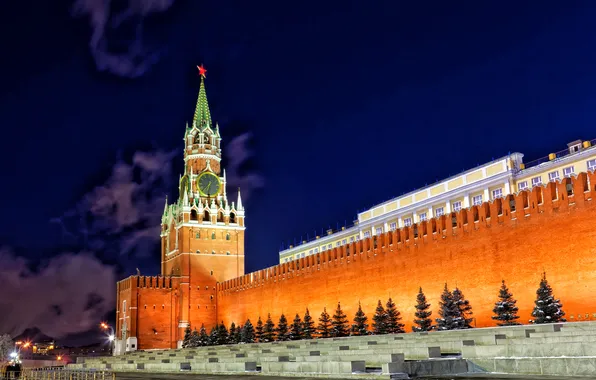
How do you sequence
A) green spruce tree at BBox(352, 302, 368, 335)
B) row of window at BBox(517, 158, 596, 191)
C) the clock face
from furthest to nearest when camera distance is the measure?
1. the clock face
2. row of window at BBox(517, 158, 596, 191)
3. green spruce tree at BBox(352, 302, 368, 335)

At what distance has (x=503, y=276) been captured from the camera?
20.0 m

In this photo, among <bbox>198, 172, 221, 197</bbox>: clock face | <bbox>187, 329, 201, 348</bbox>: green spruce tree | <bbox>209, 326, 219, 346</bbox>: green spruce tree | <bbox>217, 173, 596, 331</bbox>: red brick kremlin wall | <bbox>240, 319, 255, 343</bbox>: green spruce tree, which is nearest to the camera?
<bbox>217, 173, 596, 331</bbox>: red brick kremlin wall

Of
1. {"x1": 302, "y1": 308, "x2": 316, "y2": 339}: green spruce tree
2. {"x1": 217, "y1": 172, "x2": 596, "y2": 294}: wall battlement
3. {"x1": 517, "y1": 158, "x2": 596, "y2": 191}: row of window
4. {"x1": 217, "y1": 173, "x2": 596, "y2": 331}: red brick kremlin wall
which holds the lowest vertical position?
{"x1": 302, "y1": 308, "x2": 316, "y2": 339}: green spruce tree

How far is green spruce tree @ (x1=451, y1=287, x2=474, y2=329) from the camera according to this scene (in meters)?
19.6

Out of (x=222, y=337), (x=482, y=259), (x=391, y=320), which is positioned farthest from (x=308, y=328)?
(x=482, y=259)

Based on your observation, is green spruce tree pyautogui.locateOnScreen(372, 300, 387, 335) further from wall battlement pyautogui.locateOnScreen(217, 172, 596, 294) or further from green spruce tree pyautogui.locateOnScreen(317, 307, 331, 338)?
green spruce tree pyautogui.locateOnScreen(317, 307, 331, 338)

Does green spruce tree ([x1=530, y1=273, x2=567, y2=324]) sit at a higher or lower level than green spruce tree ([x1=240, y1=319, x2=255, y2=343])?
higher

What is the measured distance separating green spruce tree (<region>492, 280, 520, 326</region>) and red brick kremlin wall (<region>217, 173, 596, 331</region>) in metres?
0.63

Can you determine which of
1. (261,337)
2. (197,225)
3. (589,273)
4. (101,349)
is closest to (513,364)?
(589,273)

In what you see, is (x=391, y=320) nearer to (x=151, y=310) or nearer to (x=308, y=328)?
(x=308, y=328)

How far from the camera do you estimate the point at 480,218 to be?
21.5m

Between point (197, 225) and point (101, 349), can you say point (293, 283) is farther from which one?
point (101, 349)

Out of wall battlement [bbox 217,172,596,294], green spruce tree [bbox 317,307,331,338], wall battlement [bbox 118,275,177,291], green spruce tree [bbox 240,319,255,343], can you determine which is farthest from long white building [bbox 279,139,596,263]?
wall battlement [bbox 118,275,177,291]

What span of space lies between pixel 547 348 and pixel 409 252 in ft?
48.7
